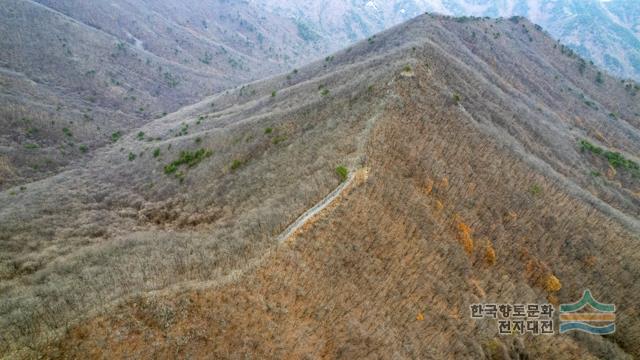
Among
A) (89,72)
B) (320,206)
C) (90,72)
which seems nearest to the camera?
(320,206)

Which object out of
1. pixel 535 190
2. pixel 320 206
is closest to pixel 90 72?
pixel 320 206

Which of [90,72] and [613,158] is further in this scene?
[90,72]

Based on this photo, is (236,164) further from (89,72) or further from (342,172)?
(89,72)

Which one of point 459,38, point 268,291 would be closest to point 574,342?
point 268,291

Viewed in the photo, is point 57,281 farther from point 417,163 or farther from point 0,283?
point 417,163

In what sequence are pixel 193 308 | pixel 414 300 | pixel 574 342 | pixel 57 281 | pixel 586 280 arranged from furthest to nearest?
1. pixel 586 280
2. pixel 574 342
3. pixel 57 281
4. pixel 414 300
5. pixel 193 308

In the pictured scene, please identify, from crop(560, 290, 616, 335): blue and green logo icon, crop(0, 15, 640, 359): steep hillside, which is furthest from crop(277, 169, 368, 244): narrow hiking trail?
crop(560, 290, 616, 335): blue and green logo icon

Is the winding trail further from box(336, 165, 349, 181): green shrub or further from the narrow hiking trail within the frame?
box(336, 165, 349, 181): green shrub

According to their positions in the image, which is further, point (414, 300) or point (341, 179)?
point (341, 179)
